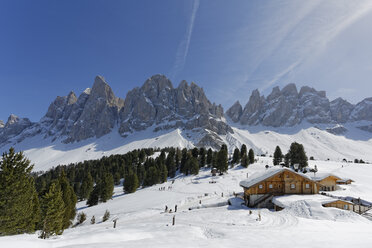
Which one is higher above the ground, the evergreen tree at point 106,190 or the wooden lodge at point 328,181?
the wooden lodge at point 328,181

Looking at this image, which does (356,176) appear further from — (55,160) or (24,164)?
(55,160)

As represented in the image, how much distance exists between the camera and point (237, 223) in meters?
19.3

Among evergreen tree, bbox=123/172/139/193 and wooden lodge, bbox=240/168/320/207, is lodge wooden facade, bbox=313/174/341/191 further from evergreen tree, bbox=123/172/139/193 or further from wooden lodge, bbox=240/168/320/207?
evergreen tree, bbox=123/172/139/193

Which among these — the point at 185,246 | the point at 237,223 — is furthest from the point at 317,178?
the point at 185,246

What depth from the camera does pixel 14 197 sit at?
63.1ft

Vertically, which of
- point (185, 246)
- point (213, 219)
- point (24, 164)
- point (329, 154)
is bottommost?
point (213, 219)

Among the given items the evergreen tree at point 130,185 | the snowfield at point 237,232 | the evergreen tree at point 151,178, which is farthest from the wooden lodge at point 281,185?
the evergreen tree at point 151,178

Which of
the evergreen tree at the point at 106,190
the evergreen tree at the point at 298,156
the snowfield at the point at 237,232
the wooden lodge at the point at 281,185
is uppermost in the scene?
the evergreen tree at the point at 298,156

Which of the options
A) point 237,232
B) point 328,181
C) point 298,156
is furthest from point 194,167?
point 237,232

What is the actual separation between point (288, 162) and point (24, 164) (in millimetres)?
Answer: 73940

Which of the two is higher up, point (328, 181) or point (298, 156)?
point (298, 156)

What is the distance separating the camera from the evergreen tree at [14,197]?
18.5 metres

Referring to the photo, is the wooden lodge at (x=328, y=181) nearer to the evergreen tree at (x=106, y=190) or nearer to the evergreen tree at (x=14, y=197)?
the evergreen tree at (x=106, y=190)

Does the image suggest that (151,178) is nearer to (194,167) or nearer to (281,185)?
(194,167)
